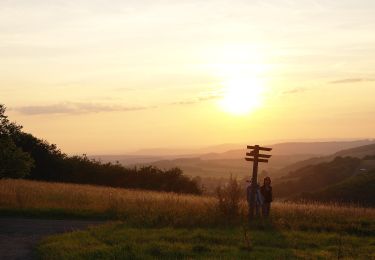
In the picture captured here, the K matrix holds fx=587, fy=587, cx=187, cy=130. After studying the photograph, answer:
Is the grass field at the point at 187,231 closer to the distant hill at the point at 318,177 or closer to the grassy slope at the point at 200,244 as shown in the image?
the grassy slope at the point at 200,244

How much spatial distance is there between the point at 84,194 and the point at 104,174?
28.5 metres

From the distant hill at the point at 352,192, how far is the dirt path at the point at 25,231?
47048 millimetres

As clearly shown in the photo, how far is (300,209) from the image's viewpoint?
25688mm

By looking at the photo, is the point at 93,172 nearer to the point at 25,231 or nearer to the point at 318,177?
A: the point at 25,231

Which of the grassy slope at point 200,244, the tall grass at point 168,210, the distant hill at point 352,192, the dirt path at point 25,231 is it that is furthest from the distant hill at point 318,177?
the grassy slope at point 200,244

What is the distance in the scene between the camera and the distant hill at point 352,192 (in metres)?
66.4

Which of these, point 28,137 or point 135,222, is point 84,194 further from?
point 28,137

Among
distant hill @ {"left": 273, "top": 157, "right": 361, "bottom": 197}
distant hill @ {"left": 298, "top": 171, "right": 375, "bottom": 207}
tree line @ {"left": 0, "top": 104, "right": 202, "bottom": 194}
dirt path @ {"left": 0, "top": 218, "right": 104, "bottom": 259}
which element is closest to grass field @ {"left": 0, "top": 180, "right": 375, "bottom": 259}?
dirt path @ {"left": 0, "top": 218, "right": 104, "bottom": 259}

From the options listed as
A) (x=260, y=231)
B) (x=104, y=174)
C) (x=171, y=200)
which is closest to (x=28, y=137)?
(x=104, y=174)

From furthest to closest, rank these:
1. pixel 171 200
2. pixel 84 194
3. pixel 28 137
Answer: pixel 28 137 < pixel 84 194 < pixel 171 200

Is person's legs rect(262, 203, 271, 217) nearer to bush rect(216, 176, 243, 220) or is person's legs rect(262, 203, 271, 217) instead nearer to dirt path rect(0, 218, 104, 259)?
bush rect(216, 176, 243, 220)

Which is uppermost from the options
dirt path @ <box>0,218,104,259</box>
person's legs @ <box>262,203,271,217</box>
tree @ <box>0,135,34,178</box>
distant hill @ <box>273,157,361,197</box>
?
distant hill @ <box>273,157,361,197</box>

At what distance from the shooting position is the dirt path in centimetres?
1684

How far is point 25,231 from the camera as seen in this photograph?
69.3 ft
